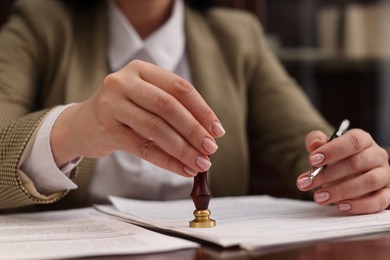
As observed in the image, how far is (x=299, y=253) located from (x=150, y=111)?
227 mm

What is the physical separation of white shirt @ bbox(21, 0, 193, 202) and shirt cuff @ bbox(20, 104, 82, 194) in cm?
26

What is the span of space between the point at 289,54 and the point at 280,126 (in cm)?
60

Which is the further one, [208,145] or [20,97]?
[20,97]

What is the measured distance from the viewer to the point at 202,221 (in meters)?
0.64

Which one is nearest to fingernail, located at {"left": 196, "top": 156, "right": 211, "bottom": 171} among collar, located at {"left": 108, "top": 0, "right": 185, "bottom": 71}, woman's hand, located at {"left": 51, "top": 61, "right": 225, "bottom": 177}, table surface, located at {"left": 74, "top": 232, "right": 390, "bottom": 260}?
woman's hand, located at {"left": 51, "top": 61, "right": 225, "bottom": 177}

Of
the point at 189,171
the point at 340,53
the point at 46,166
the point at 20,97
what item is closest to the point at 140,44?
the point at 20,97

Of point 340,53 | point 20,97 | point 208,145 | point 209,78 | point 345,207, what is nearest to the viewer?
point 208,145

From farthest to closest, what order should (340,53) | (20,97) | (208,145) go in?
(340,53), (20,97), (208,145)

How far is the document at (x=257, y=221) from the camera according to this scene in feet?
1.86

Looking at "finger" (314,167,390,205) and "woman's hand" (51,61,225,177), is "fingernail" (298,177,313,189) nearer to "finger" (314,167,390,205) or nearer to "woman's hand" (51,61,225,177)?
"finger" (314,167,390,205)

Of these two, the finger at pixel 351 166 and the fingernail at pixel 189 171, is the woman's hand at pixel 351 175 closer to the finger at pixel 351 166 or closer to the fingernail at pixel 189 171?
the finger at pixel 351 166

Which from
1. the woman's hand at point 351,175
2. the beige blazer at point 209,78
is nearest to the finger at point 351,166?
the woman's hand at point 351,175

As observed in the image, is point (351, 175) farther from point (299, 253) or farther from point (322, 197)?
point (299, 253)

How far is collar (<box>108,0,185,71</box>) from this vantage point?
115 centimetres
